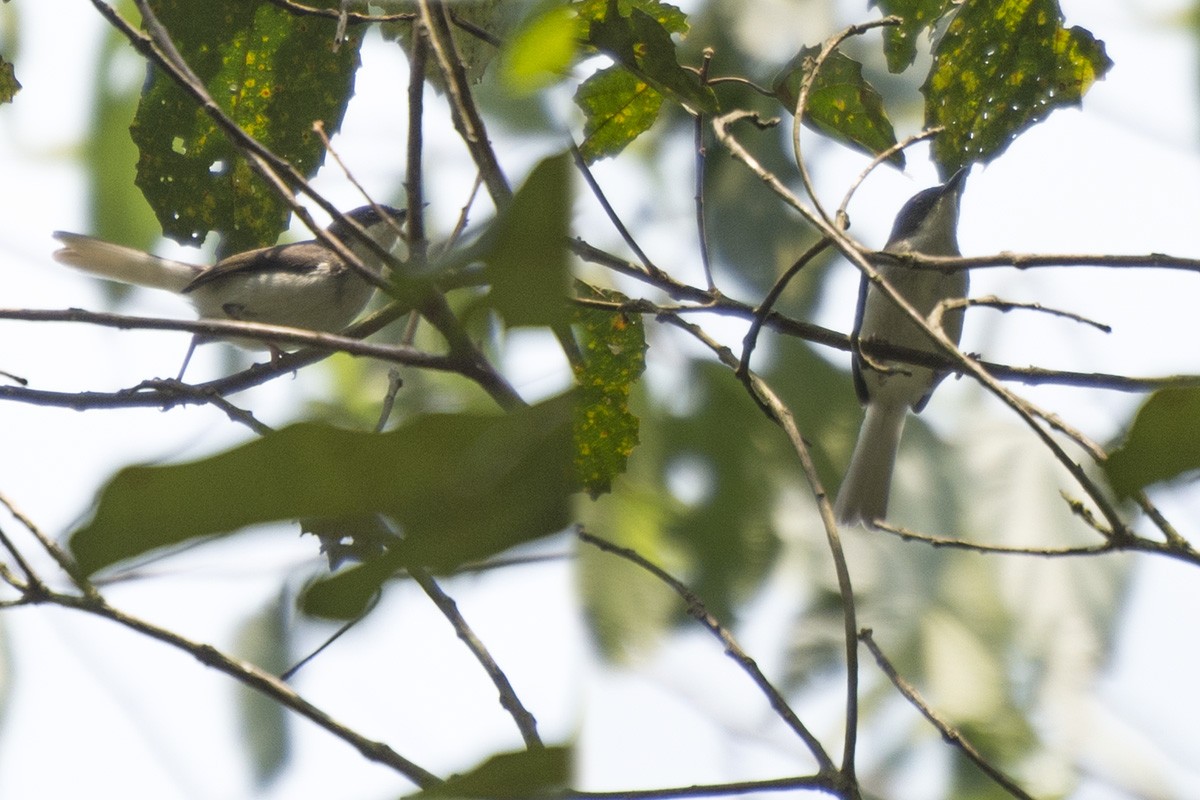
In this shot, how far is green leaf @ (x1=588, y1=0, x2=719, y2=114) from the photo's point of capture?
2.21 meters

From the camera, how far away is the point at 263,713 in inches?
175

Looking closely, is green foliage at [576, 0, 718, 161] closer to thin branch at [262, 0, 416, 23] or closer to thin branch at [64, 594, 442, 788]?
thin branch at [262, 0, 416, 23]

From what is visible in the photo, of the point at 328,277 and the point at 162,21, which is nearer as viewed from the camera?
the point at 162,21

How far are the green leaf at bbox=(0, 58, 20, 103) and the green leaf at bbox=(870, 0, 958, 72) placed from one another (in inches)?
80.6

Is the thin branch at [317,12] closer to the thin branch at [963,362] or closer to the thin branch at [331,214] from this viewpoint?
the thin branch at [331,214]

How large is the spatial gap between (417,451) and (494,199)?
56 centimetres

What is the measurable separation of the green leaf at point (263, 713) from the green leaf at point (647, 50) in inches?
98.5

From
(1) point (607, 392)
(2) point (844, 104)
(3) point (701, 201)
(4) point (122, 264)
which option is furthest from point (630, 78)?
(4) point (122, 264)

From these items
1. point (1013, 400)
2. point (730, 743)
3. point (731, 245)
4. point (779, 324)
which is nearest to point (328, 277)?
point (731, 245)

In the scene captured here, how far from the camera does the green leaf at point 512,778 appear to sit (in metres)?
0.92

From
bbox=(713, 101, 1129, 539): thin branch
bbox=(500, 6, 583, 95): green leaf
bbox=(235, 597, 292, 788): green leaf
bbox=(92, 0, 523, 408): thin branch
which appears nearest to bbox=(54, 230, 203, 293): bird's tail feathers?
bbox=(235, 597, 292, 788): green leaf

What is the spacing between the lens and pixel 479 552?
0.90 meters

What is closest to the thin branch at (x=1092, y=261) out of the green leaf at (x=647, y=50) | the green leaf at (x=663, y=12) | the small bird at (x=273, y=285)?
the green leaf at (x=647, y=50)

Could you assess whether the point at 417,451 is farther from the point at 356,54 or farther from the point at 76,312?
the point at 356,54
